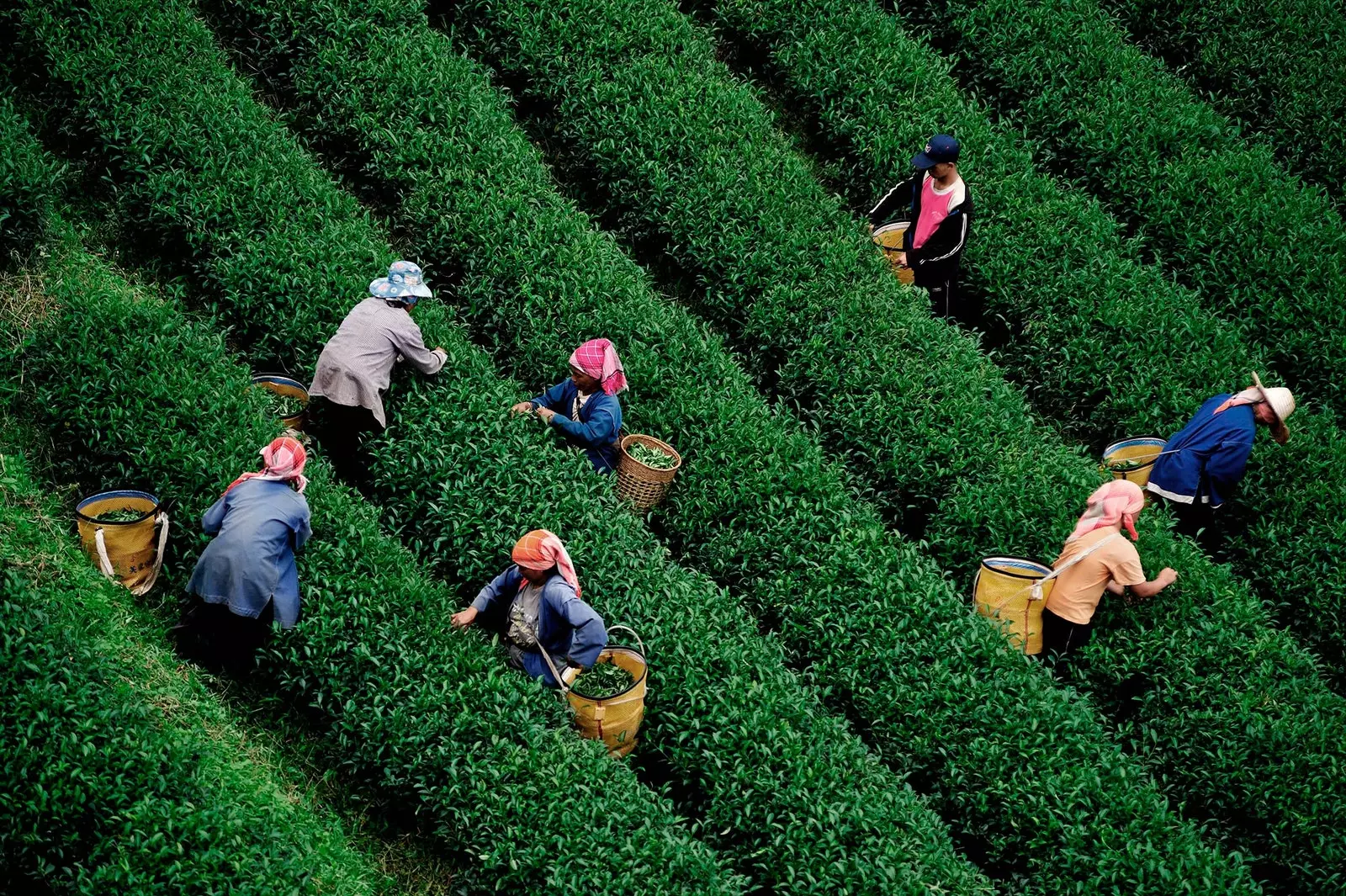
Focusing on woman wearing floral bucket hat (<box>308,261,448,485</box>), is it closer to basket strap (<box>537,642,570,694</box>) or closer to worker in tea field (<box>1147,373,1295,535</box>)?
basket strap (<box>537,642,570,694</box>)

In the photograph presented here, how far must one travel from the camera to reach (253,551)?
25.1ft

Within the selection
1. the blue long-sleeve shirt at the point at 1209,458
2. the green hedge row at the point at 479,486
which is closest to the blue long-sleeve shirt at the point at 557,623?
the green hedge row at the point at 479,486

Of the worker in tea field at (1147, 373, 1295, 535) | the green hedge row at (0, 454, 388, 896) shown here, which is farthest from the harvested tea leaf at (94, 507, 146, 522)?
the worker in tea field at (1147, 373, 1295, 535)

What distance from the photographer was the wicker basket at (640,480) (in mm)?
9414

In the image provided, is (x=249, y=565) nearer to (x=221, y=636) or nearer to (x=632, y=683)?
(x=221, y=636)

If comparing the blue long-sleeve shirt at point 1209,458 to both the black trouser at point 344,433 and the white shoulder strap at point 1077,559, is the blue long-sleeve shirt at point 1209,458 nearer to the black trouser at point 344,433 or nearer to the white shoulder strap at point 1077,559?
the white shoulder strap at point 1077,559

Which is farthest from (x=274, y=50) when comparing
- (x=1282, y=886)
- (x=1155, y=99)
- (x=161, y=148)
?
(x=1282, y=886)

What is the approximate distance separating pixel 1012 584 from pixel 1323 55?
8.76m

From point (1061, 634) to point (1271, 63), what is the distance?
839 cm

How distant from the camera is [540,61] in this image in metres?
12.2

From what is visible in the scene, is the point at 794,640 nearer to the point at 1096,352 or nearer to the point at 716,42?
the point at 1096,352

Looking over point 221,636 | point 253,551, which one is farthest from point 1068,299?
point 221,636

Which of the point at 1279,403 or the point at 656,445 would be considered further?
the point at 1279,403

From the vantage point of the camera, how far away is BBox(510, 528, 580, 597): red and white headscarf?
25.6 ft
